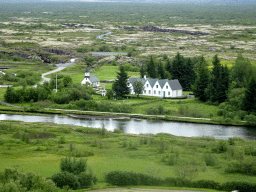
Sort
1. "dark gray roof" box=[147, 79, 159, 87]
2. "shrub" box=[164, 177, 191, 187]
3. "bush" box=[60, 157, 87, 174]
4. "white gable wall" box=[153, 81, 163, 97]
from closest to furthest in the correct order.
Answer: "shrub" box=[164, 177, 191, 187] → "bush" box=[60, 157, 87, 174] → "white gable wall" box=[153, 81, 163, 97] → "dark gray roof" box=[147, 79, 159, 87]

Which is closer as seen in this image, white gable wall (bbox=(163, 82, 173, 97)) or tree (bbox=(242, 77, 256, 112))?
tree (bbox=(242, 77, 256, 112))

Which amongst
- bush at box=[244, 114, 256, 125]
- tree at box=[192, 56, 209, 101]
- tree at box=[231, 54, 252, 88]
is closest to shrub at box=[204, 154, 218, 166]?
bush at box=[244, 114, 256, 125]

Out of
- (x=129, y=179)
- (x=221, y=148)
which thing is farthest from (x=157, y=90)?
(x=129, y=179)

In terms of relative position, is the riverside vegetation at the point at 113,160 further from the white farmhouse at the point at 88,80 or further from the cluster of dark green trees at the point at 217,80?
the white farmhouse at the point at 88,80

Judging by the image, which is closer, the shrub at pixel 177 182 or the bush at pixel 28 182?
the bush at pixel 28 182

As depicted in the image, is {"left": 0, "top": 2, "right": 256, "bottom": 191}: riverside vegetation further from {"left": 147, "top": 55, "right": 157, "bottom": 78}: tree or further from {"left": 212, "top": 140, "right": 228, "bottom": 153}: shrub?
{"left": 147, "top": 55, "right": 157, "bottom": 78}: tree

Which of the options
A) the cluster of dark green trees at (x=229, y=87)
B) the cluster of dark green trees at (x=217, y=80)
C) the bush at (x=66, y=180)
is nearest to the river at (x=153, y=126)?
the cluster of dark green trees at (x=229, y=87)

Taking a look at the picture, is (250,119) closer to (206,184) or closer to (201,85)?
(201,85)
